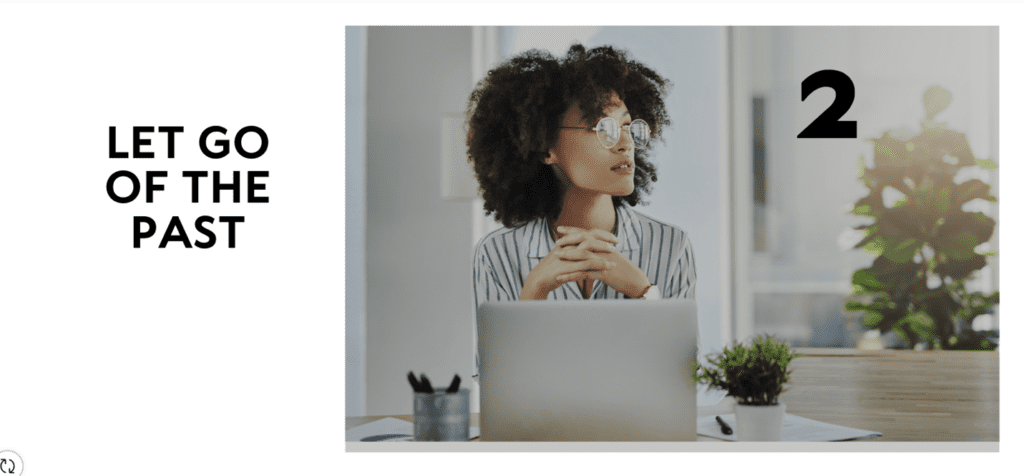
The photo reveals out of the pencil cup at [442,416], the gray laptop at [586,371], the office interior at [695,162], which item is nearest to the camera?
the pencil cup at [442,416]

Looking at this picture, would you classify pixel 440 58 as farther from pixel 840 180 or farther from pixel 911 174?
→ pixel 911 174

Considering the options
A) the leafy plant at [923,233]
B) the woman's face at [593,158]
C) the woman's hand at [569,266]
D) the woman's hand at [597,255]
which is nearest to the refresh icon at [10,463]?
the woman's hand at [569,266]

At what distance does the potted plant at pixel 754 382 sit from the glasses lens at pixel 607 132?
2.52 ft

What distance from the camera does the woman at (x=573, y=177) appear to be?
2.27 metres

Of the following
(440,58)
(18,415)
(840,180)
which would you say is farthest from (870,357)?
(18,415)

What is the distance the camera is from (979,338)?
2.43 metres

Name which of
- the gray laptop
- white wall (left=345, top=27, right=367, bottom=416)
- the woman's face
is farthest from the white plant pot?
white wall (left=345, top=27, right=367, bottom=416)

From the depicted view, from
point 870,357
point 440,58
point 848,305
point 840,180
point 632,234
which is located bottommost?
point 870,357

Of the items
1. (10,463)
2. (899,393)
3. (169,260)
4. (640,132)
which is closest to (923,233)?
(899,393)

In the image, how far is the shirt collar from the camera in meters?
2.30

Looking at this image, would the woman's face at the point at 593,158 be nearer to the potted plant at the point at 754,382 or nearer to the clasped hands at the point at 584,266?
the clasped hands at the point at 584,266

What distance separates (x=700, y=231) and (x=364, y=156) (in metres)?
1.07

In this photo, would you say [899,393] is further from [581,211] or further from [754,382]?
[581,211]

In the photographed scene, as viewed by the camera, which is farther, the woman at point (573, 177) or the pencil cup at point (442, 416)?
the woman at point (573, 177)
